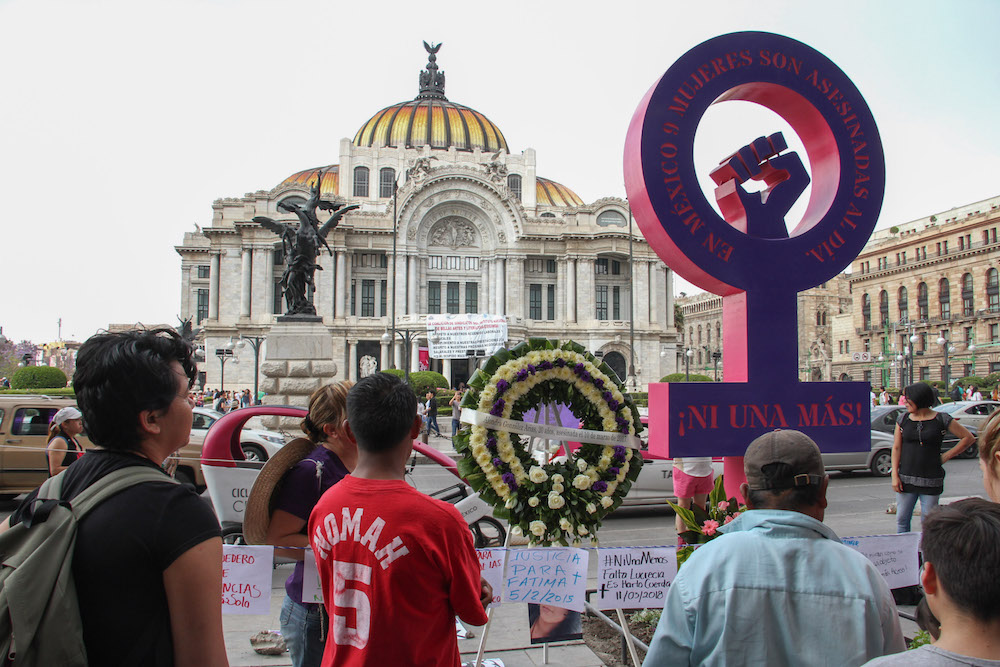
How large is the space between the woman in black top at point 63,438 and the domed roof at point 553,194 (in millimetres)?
55627

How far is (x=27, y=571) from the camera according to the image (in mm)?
1742

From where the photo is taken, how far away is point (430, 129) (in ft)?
201

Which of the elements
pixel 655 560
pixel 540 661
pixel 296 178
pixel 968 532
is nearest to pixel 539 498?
pixel 655 560

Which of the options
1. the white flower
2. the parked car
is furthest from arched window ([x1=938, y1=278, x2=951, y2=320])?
the white flower

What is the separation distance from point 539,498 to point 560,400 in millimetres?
626

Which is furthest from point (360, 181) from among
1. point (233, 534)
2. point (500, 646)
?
point (500, 646)

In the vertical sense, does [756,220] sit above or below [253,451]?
above

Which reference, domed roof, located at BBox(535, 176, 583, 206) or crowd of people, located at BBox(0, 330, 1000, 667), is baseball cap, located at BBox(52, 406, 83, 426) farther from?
domed roof, located at BBox(535, 176, 583, 206)

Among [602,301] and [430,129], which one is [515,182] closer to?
[430,129]

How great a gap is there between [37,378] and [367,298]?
23148 mm

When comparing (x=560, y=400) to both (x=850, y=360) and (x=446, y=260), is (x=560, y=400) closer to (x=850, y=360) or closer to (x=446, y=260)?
(x=446, y=260)

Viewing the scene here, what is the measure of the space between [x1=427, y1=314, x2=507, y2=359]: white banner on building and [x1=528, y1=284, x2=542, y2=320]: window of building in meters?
13.6

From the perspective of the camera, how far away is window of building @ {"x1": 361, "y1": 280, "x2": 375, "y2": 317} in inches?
2063

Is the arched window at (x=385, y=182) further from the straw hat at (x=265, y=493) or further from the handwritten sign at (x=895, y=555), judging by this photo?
the straw hat at (x=265, y=493)
